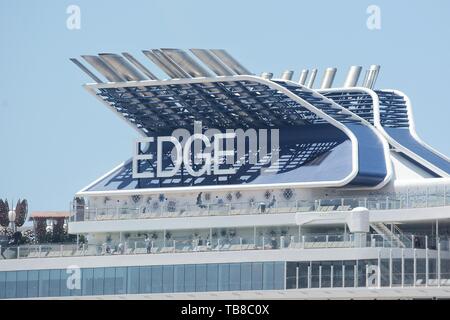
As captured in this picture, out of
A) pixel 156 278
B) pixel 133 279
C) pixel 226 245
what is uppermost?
pixel 226 245

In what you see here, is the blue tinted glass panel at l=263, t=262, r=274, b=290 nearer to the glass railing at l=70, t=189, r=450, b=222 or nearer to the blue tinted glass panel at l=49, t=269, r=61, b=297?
the glass railing at l=70, t=189, r=450, b=222

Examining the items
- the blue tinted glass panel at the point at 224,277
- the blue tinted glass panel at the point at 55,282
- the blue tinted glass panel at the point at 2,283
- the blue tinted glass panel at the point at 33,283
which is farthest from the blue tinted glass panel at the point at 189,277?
the blue tinted glass panel at the point at 2,283

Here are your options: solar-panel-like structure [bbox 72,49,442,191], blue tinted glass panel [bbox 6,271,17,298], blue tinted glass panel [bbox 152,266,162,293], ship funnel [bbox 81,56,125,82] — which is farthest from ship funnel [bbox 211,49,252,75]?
blue tinted glass panel [bbox 6,271,17,298]

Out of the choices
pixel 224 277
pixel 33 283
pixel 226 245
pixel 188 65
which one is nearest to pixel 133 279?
pixel 226 245

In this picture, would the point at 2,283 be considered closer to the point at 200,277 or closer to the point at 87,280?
the point at 87,280

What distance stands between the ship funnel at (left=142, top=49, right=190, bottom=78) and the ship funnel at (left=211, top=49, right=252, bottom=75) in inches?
79.1

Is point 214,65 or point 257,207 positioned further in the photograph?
point 257,207

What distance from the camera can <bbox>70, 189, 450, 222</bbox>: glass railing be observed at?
68625mm

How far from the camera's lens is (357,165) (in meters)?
71.9

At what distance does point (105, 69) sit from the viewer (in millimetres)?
75062

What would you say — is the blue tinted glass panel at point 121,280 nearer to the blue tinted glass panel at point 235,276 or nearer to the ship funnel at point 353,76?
the blue tinted glass panel at point 235,276

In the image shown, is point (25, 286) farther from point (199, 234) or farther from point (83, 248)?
point (199, 234)

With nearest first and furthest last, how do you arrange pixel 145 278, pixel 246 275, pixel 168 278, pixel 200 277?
pixel 246 275
pixel 200 277
pixel 168 278
pixel 145 278

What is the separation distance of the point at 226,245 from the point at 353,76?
1596 centimetres
